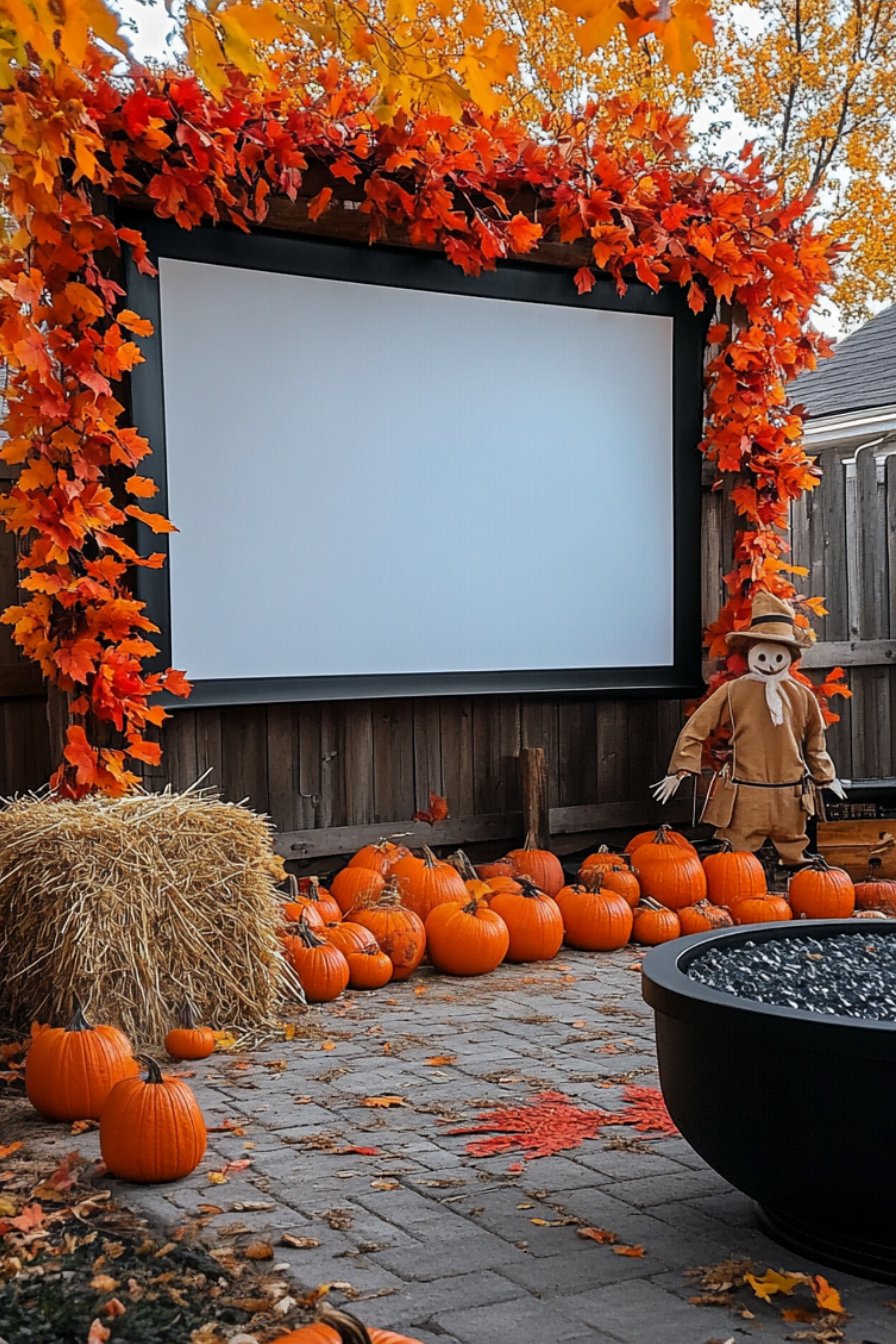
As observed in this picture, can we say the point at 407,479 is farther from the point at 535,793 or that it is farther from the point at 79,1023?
the point at 79,1023

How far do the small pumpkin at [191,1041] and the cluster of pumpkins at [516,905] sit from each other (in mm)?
636

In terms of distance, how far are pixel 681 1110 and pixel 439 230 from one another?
431 cm

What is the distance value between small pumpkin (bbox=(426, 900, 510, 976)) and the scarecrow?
1.57m

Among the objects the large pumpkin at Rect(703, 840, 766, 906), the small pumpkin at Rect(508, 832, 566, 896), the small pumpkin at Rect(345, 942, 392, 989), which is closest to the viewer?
the small pumpkin at Rect(345, 942, 392, 989)

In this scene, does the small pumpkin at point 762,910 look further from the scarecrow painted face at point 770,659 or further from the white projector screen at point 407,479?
the white projector screen at point 407,479

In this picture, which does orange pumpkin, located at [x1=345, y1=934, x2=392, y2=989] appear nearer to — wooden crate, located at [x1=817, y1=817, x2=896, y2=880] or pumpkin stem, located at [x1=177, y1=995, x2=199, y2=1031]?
pumpkin stem, located at [x1=177, y1=995, x2=199, y2=1031]

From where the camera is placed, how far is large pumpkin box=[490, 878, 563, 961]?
5293mm

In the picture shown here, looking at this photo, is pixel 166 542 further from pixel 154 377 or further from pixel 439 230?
pixel 439 230

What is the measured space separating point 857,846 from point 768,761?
1.86ft

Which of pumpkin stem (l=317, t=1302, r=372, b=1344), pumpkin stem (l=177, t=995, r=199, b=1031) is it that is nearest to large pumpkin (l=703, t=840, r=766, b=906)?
pumpkin stem (l=177, t=995, r=199, b=1031)

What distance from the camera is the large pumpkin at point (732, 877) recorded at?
596 cm

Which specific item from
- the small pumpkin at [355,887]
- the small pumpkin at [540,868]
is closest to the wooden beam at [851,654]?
the small pumpkin at [540,868]

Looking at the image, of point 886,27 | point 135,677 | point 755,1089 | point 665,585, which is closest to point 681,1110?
point 755,1089

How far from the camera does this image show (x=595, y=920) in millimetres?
5480
